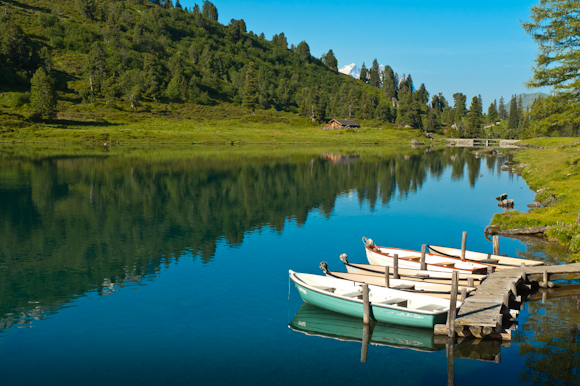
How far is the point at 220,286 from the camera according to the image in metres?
29.9

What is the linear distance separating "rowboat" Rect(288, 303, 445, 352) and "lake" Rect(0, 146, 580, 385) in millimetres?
94

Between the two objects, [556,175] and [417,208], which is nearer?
[417,208]

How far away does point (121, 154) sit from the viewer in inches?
4464

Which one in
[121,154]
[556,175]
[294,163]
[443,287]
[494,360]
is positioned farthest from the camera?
[121,154]

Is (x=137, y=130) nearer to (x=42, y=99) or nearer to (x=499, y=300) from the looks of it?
(x=42, y=99)

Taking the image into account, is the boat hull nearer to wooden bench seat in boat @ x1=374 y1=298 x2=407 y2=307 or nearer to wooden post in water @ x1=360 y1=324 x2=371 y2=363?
wooden bench seat in boat @ x1=374 y1=298 x2=407 y2=307

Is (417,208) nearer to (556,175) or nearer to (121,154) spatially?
(556,175)

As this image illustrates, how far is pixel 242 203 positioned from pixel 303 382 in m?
40.8

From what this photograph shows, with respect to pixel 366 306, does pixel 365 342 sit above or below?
below

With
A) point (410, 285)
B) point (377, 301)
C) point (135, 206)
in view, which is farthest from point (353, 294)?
point (135, 206)

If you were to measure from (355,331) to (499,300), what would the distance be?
24.2 feet

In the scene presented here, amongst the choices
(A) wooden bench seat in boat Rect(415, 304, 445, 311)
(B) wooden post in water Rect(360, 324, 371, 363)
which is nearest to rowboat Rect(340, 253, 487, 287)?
(A) wooden bench seat in boat Rect(415, 304, 445, 311)

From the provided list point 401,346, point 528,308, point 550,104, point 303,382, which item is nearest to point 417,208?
point 550,104

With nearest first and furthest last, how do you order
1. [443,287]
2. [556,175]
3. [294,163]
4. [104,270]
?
1. [443,287]
2. [104,270]
3. [556,175]
4. [294,163]
